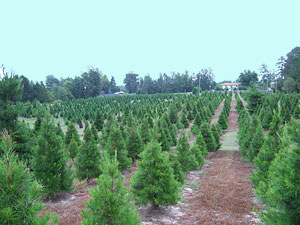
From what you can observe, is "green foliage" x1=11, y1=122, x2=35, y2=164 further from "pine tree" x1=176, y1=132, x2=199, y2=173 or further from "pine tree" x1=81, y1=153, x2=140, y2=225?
"pine tree" x1=176, y1=132, x2=199, y2=173

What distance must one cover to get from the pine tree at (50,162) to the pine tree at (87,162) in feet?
7.09

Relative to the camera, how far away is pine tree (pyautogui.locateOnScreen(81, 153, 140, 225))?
5188 millimetres

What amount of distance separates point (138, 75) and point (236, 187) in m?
120

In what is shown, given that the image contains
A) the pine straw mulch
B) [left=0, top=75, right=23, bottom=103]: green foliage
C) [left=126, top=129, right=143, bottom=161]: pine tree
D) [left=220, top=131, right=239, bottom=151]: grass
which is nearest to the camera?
the pine straw mulch

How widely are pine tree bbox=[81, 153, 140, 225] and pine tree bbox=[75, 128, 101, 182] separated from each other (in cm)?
746

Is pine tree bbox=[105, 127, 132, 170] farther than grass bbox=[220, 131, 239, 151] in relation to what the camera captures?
No

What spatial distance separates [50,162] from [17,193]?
21.1 ft

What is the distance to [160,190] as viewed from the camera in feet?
26.3

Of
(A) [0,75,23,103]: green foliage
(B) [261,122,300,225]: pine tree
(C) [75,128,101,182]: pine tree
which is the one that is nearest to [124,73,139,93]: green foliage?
(C) [75,128,101,182]: pine tree

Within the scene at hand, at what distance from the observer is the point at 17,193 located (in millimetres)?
3816

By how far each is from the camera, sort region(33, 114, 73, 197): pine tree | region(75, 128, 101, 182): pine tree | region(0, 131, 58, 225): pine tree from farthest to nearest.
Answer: region(75, 128, 101, 182): pine tree
region(33, 114, 73, 197): pine tree
region(0, 131, 58, 225): pine tree

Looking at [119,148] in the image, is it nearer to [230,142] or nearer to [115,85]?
[230,142]

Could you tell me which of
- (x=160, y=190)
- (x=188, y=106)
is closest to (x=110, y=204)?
(x=160, y=190)

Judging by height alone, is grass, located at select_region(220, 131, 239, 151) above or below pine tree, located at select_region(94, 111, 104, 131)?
below
